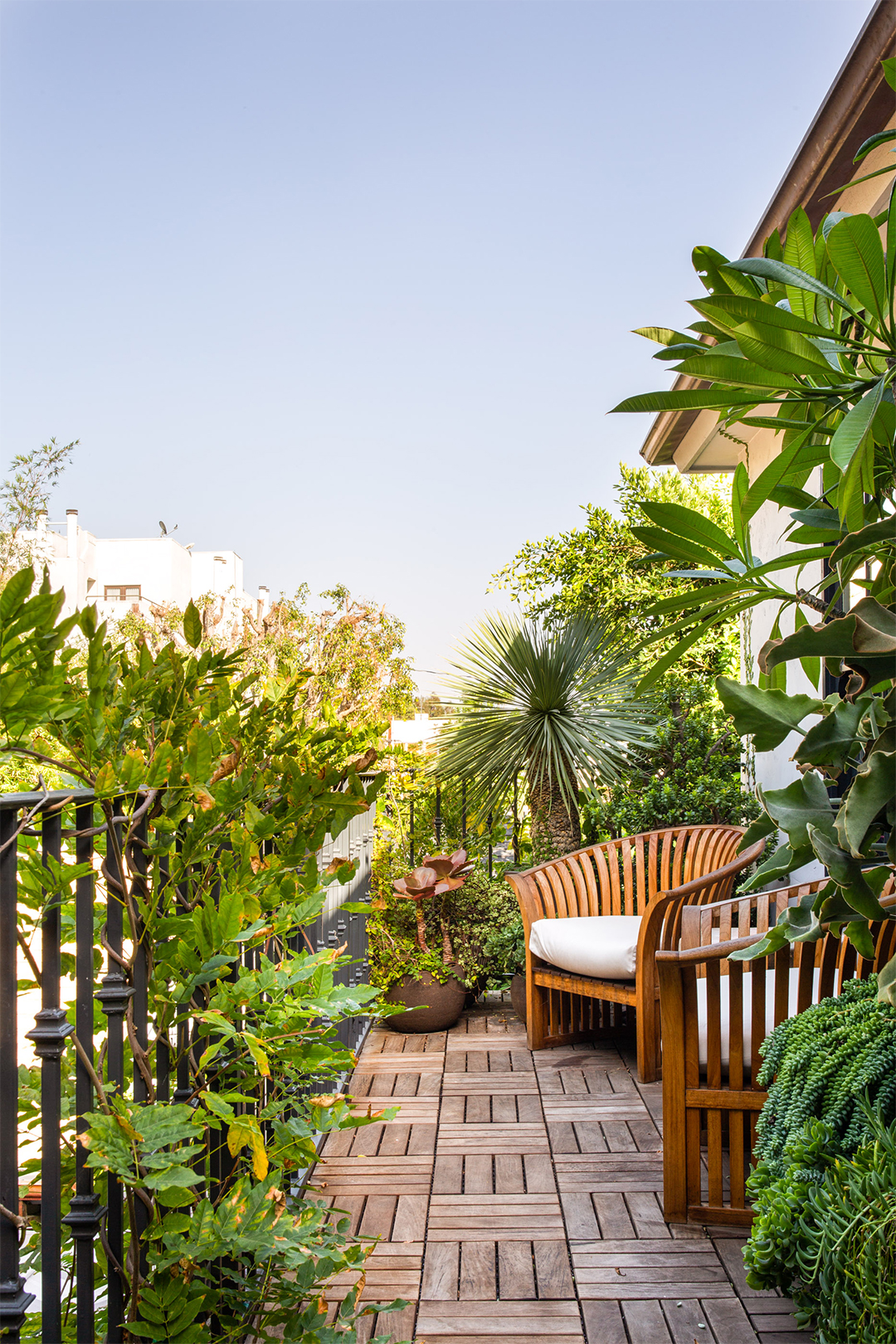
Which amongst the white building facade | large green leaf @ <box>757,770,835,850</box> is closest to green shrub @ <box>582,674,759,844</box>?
large green leaf @ <box>757,770,835,850</box>

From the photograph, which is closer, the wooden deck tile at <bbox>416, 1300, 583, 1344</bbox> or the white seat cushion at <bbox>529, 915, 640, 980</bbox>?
the wooden deck tile at <bbox>416, 1300, 583, 1344</bbox>

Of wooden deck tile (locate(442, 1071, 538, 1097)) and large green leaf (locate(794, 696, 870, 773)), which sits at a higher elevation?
large green leaf (locate(794, 696, 870, 773))

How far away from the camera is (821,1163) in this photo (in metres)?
1.62

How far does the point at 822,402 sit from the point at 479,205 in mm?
16223

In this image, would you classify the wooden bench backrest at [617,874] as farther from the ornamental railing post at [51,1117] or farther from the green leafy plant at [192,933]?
the ornamental railing post at [51,1117]

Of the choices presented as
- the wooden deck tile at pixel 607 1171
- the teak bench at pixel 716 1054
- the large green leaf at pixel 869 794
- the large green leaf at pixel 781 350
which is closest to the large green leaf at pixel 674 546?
the large green leaf at pixel 781 350

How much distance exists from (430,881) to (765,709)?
2938 millimetres

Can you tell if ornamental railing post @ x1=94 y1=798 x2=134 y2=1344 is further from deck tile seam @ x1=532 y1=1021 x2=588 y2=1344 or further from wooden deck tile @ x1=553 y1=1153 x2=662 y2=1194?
wooden deck tile @ x1=553 y1=1153 x2=662 y2=1194

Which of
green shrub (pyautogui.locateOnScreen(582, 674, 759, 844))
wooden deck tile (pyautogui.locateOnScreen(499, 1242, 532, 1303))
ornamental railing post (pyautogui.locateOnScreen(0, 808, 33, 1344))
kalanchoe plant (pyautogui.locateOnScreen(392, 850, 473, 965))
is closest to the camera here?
ornamental railing post (pyautogui.locateOnScreen(0, 808, 33, 1344))

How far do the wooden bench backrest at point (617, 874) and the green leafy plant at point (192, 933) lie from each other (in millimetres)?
2512

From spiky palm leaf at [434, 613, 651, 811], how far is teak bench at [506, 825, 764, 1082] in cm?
67

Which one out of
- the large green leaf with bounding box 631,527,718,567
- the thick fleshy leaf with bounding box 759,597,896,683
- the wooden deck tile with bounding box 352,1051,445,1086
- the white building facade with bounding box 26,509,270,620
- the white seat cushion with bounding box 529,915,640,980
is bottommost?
the wooden deck tile with bounding box 352,1051,445,1086

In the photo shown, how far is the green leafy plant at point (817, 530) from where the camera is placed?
3.20ft

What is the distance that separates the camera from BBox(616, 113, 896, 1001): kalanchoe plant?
977mm
